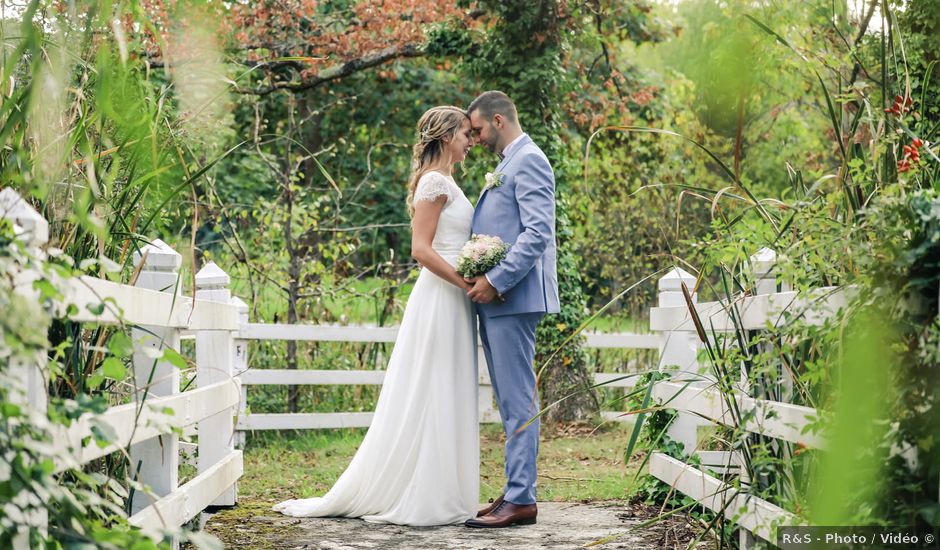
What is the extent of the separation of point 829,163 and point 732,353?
18031 millimetres

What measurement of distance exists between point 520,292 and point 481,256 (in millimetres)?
274

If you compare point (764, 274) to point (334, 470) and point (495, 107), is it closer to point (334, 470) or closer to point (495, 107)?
point (495, 107)

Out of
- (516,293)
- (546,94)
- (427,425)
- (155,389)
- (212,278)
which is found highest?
(546,94)

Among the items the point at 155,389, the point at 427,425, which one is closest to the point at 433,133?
the point at 427,425

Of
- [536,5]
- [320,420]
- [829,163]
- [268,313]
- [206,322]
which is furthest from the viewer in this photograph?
[829,163]

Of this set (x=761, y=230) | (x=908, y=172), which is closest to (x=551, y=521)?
(x=761, y=230)

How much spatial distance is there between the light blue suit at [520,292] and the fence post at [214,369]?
130cm

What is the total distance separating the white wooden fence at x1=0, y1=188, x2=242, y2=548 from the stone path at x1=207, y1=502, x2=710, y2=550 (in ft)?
1.17

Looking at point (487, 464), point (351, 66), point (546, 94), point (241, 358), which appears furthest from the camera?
point (351, 66)

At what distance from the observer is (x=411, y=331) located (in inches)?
202

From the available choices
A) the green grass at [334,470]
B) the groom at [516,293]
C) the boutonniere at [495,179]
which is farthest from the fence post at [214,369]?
the boutonniere at [495,179]

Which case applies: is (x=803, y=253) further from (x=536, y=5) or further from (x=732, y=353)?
(x=536, y=5)

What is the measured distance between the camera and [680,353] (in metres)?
5.36

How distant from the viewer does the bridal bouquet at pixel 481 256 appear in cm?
485
